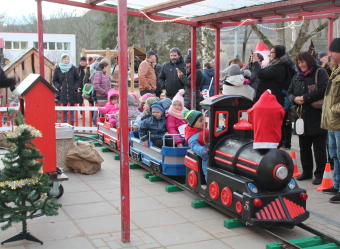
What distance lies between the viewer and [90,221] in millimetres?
5637

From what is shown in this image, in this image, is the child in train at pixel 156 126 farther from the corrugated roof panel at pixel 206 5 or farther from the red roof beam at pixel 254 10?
the red roof beam at pixel 254 10

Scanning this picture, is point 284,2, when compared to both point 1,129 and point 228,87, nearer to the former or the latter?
point 228,87

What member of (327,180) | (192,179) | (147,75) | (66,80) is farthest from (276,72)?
(66,80)

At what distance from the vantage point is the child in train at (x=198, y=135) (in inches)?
242

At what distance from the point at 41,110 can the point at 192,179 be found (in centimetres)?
232

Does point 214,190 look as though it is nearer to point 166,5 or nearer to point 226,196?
point 226,196

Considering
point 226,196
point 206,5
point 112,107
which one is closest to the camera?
point 226,196

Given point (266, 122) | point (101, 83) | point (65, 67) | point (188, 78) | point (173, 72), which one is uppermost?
point (65, 67)

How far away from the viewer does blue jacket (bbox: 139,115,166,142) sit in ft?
25.8

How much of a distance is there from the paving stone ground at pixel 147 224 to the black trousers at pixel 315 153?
371 mm

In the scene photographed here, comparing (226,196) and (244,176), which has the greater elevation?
(244,176)

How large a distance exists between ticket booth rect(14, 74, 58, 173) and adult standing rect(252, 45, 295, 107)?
4103 mm

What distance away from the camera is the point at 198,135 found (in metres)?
6.43

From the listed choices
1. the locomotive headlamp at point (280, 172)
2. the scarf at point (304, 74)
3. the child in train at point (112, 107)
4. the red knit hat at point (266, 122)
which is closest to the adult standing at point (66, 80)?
the child in train at point (112, 107)
